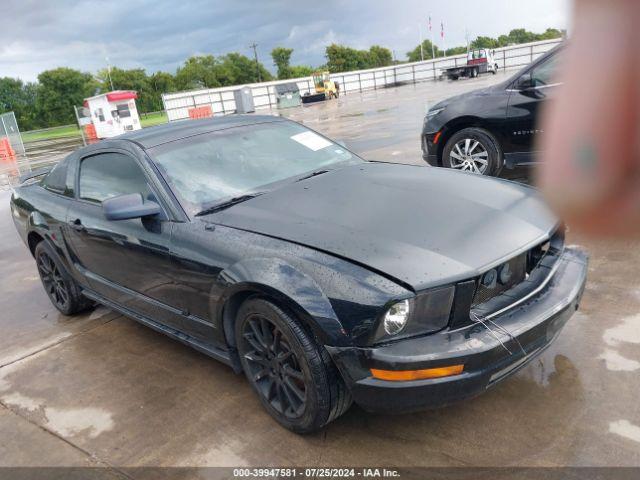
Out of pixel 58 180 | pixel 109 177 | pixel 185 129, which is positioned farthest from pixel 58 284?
pixel 185 129

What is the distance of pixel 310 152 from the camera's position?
153 inches

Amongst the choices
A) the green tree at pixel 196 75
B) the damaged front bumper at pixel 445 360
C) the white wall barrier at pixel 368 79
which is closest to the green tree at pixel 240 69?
the green tree at pixel 196 75

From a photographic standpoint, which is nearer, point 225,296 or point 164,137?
point 225,296

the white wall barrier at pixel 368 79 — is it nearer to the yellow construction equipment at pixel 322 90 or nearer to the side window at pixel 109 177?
the yellow construction equipment at pixel 322 90

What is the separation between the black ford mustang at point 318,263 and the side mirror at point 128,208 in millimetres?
13

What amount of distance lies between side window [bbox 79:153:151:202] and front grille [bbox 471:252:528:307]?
2025 millimetres

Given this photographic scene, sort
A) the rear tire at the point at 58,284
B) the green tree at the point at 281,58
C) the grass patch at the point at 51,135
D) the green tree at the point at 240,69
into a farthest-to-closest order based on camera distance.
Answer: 1. the green tree at the point at 281,58
2. the green tree at the point at 240,69
3. the grass patch at the point at 51,135
4. the rear tire at the point at 58,284

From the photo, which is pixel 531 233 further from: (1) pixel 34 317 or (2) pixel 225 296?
(1) pixel 34 317

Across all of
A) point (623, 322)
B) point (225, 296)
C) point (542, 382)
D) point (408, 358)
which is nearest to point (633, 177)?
point (408, 358)

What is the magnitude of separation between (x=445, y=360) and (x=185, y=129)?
2.51 meters

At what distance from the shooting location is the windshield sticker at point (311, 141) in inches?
156

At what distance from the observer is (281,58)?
91.8m

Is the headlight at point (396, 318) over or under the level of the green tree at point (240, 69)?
under

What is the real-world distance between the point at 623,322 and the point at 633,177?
3.19 metres
